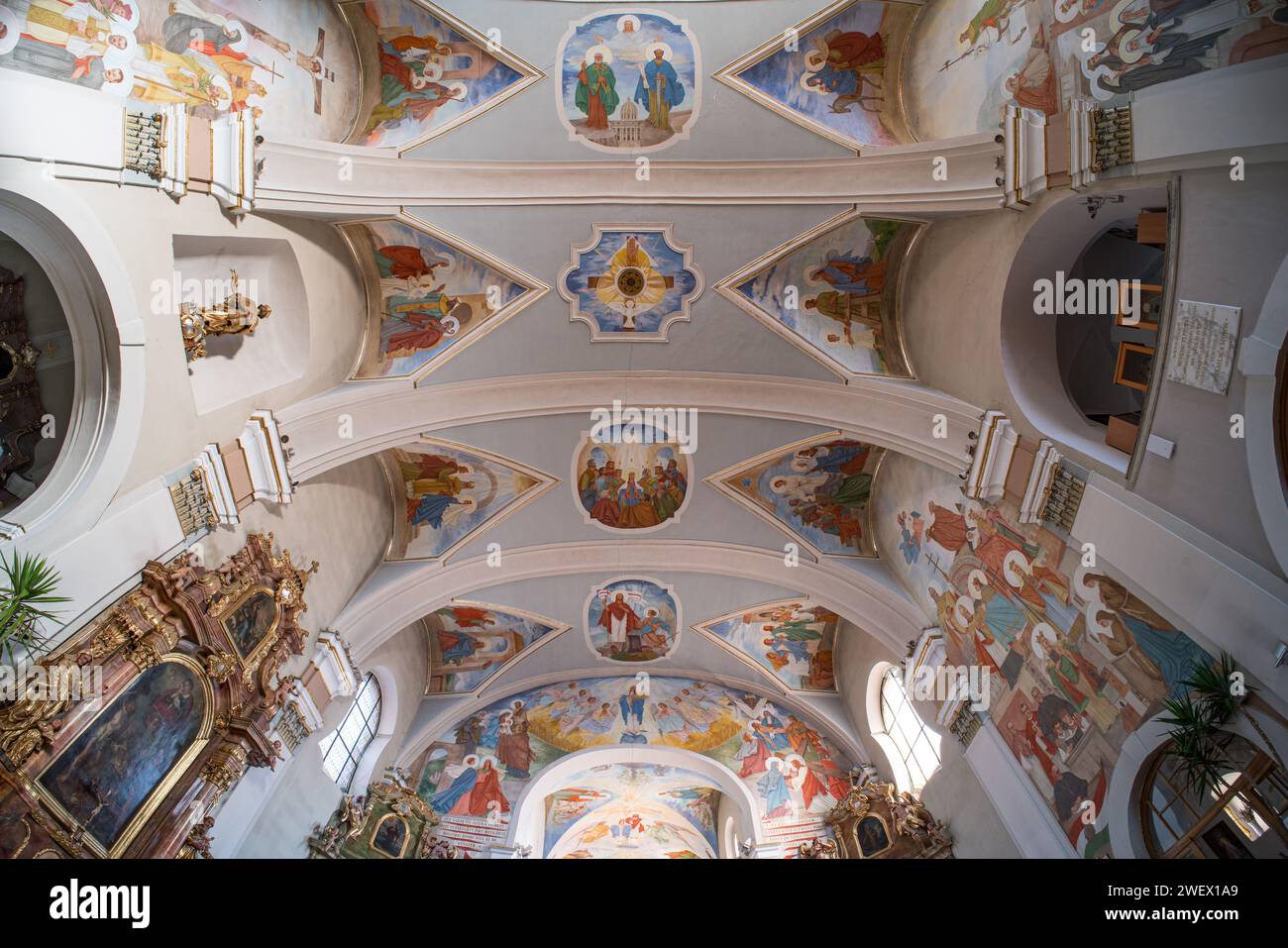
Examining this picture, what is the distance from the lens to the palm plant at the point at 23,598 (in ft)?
19.1

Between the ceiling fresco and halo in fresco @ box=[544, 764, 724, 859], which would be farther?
halo in fresco @ box=[544, 764, 724, 859]

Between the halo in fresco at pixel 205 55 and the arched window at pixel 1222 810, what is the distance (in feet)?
36.2

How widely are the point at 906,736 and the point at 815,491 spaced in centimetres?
419

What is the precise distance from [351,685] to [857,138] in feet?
34.2

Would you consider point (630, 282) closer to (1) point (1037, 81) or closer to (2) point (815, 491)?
(2) point (815, 491)

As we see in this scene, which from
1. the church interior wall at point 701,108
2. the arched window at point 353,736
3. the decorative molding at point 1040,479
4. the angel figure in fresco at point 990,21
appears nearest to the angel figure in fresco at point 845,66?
the church interior wall at point 701,108

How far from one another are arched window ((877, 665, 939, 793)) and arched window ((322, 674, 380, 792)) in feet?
28.6

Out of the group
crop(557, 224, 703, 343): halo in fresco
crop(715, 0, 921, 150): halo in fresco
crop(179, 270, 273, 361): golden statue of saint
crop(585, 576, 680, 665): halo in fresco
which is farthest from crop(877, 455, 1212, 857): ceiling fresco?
crop(179, 270, 273, 361): golden statue of saint

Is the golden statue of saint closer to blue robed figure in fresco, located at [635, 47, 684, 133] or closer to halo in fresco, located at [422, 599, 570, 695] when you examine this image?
blue robed figure in fresco, located at [635, 47, 684, 133]

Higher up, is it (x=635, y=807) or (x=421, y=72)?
(x=421, y=72)

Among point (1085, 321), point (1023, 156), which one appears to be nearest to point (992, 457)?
point (1085, 321)

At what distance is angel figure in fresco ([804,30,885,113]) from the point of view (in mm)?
9859

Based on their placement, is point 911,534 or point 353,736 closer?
point 911,534

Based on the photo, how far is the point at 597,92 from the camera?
400 inches
